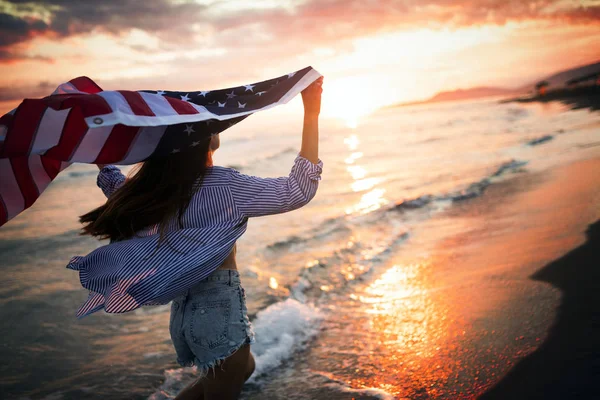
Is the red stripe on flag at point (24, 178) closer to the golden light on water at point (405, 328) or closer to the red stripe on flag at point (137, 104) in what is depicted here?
the red stripe on flag at point (137, 104)

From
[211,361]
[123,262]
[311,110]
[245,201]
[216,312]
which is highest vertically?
[311,110]

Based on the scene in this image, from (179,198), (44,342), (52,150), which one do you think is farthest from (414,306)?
(44,342)

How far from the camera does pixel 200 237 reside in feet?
7.18

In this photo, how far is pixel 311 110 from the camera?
246 cm

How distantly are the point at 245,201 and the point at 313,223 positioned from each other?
779 centimetres

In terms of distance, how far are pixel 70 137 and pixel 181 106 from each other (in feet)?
1.78

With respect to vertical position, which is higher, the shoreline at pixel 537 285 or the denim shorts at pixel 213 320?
the denim shorts at pixel 213 320

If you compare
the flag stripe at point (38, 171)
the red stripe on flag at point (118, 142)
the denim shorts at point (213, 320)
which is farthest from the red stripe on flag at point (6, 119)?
the denim shorts at point (213, 320)

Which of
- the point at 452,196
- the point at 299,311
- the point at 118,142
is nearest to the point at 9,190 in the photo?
the point at 118,142

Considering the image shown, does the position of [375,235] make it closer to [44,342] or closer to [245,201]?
[44,342]

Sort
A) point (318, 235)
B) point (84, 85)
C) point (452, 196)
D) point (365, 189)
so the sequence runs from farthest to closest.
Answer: point (365, 189), point (452, 196), point (318, 235), point (84, 85)

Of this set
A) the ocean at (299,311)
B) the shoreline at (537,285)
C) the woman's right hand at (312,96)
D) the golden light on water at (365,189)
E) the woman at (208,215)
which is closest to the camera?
the woman at (208,215)

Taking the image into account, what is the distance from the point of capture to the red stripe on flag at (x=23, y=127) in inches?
78.7

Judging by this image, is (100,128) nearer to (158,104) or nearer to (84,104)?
(84,104)
